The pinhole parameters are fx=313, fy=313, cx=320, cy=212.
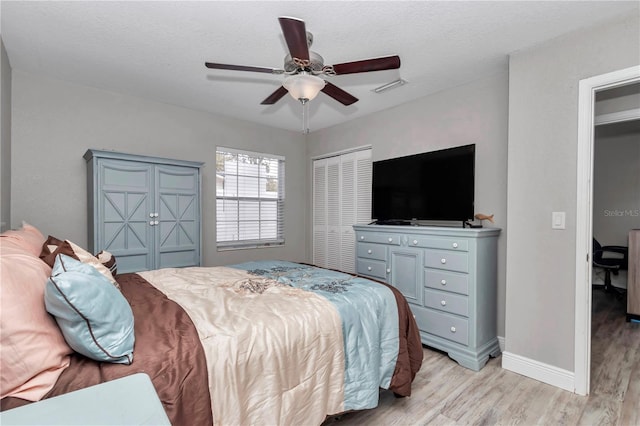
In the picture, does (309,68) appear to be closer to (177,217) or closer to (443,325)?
(177,217)

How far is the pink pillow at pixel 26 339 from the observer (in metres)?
0.96

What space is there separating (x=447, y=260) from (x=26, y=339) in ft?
8.75

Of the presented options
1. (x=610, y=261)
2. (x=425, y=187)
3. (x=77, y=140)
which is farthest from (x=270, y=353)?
(x=610, y=261)

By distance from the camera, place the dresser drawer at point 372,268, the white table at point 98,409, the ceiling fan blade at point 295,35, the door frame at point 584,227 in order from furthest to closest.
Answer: the dresser drawer at point 372,268 → the door frame at point 584,227 → the ceiling fan blade at point 295,35 → the white table at point 98,409

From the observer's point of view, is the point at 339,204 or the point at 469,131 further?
the point at 339,204

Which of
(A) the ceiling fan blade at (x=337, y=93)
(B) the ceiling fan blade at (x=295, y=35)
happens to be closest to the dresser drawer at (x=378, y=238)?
(A) the ceiling fan blade at (x=337, y=93)

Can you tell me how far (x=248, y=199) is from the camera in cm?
447

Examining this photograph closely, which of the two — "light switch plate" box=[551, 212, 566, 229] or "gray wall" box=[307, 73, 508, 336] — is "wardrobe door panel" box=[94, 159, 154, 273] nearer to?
"gray wall" box=[307, 73, 508, 336]

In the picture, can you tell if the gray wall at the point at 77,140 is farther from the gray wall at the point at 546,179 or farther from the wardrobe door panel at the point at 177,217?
the gray wall at the point at 546,179

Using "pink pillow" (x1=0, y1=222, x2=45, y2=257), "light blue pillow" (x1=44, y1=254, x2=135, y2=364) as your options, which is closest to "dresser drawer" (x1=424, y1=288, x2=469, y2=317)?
"light blue pillow" (x1=44, y1=254, x2=135, y2=364)

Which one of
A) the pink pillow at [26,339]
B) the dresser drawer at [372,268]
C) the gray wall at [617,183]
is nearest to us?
the pink pillow at [26,339]

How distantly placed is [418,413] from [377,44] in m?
2.58

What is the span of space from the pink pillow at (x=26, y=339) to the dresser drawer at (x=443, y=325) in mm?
2620

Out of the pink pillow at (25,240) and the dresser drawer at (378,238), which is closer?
the pink pillow at (25,240)
